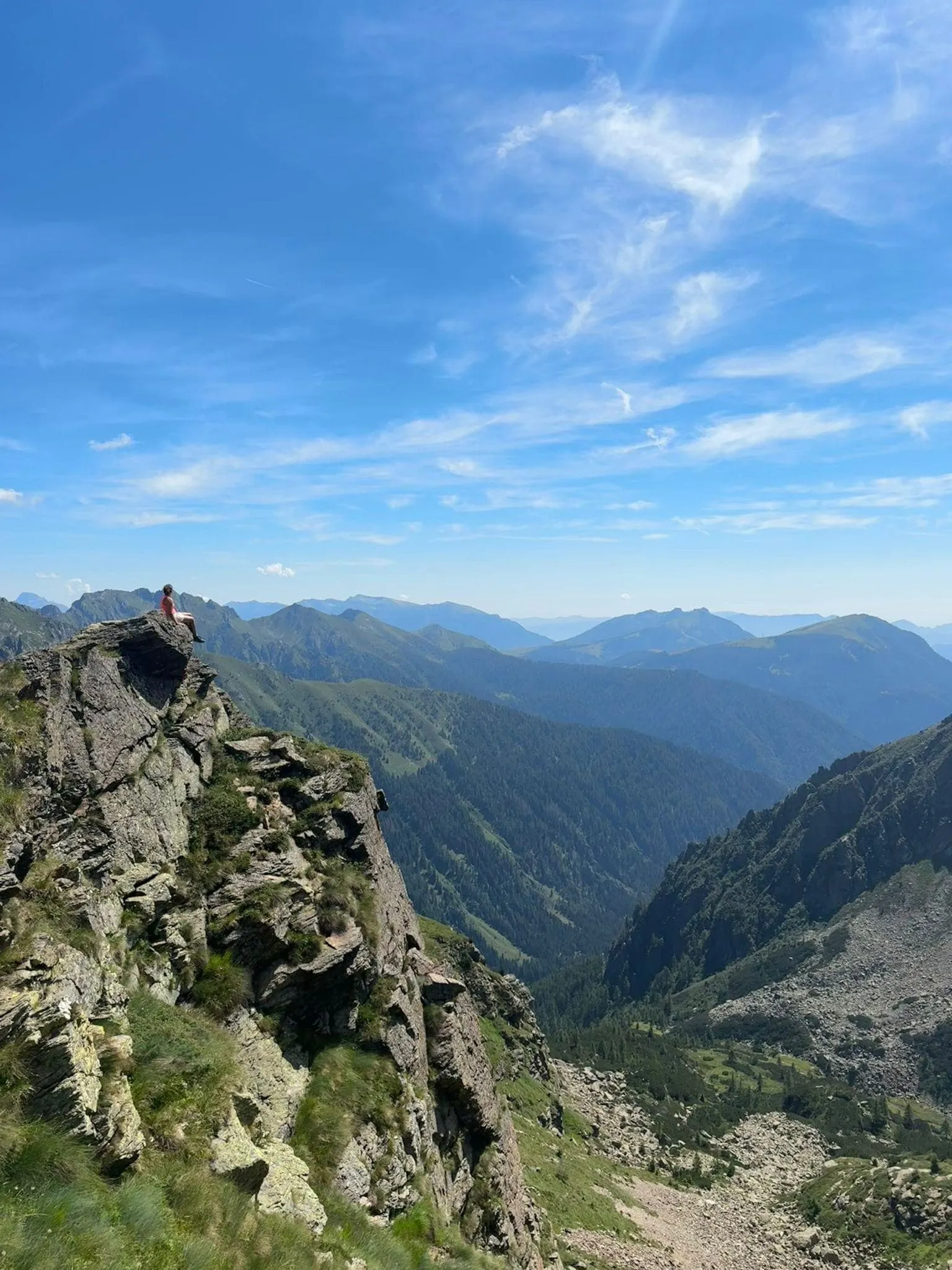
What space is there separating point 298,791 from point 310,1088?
13388mm

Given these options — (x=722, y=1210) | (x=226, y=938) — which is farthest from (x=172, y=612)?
(x=722, y=1210)

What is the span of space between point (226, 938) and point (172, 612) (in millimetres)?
17048

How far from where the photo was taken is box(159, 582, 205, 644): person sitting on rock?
32594 millimetres

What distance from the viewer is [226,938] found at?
79.7 ft

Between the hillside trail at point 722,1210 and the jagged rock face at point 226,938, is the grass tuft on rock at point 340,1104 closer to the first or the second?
the jagged rock face at point 226,938

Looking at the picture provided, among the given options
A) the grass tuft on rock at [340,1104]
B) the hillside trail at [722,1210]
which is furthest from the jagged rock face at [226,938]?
the hillside trail at [722,1210]

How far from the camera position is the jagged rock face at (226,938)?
16047mm

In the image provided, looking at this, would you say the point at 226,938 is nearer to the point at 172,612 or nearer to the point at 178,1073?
the point at 178,1073

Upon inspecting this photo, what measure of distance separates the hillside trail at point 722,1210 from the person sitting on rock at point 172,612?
139 feet

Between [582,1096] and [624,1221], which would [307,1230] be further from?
[582,1096]

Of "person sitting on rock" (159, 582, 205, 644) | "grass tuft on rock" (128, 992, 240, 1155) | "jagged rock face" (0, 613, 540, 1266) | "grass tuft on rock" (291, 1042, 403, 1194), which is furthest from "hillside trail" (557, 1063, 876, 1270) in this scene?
"person sitting on rock" (159, 582, 205, 644)

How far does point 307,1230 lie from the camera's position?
15320 mm

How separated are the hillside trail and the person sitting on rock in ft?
139

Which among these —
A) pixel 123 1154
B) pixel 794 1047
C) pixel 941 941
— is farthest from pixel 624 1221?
pixel 941 941
